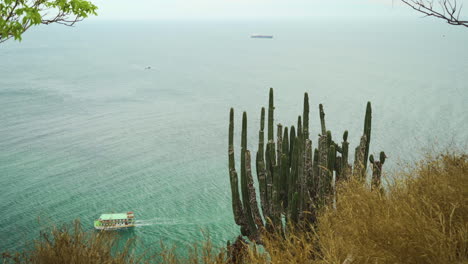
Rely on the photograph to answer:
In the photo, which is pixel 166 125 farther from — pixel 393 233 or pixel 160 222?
pixel 393 233

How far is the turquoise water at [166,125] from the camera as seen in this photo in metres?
23.6

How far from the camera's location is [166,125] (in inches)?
1580

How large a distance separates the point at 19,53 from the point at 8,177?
3282 inches

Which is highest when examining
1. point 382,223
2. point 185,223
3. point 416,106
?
point 382,223

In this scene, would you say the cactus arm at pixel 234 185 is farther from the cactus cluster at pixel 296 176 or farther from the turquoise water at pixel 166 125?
the turquoise water at pixel 166 125

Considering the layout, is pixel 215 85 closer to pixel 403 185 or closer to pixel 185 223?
pixel 185 223

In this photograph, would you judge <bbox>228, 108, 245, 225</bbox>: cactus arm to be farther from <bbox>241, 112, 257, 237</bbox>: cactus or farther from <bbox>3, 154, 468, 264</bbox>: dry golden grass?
<bbox>3, 154, 468, 264</bbox>: dry golden grass

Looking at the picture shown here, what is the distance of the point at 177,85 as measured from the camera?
60.2m

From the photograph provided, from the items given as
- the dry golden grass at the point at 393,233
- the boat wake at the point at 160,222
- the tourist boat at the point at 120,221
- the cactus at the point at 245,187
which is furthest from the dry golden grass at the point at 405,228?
the boat wake at the point at 160,222

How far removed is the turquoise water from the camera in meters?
23.6

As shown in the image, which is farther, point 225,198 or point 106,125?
point 106,125

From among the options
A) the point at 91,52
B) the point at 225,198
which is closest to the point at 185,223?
the point at 225,198

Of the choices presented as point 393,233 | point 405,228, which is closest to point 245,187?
point 393,233

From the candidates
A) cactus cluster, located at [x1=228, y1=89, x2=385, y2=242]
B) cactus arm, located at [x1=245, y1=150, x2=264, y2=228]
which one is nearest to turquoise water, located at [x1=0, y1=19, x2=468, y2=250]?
cactus cluster, located at [x1=228, y1=89, x2=385, y2=242]
